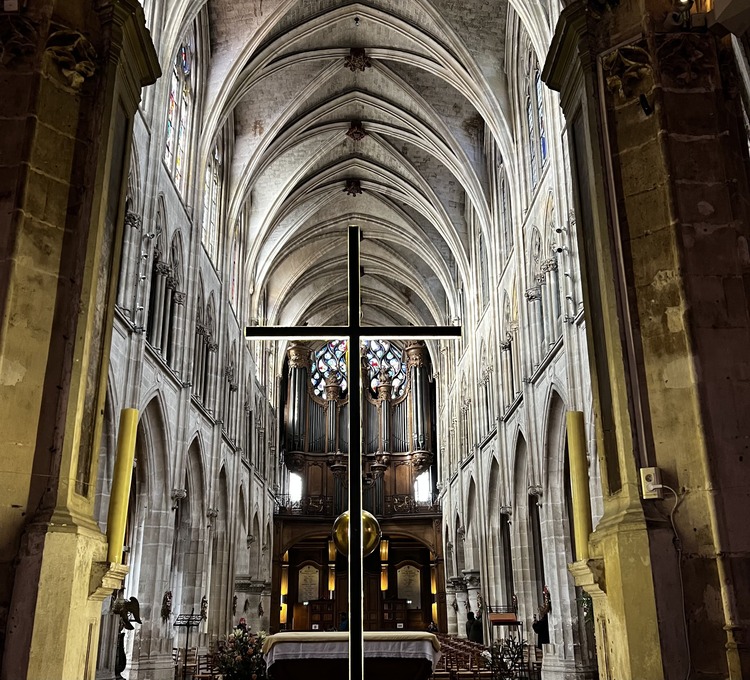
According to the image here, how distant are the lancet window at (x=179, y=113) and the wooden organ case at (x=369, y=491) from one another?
68.6ft

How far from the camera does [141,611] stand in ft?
48.2

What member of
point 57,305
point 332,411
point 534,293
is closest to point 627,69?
point 57,305

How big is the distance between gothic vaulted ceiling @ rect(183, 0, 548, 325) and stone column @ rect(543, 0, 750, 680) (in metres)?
14.3

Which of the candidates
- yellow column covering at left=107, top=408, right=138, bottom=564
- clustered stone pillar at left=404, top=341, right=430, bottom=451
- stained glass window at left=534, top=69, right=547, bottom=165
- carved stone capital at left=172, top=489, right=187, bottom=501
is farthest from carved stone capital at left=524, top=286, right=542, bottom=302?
clustered stone pillar at left=404, top=341, right=430, bottom=451

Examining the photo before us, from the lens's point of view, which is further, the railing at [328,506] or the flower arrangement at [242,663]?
the railing at [328,506]

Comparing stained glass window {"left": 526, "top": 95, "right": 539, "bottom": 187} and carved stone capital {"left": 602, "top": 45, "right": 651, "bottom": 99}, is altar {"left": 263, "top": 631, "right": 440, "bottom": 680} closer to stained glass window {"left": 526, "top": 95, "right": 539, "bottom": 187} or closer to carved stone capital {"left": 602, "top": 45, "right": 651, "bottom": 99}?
carved stone capital {"left": 602, "top": 45, "right": 651, "bottom": 99}

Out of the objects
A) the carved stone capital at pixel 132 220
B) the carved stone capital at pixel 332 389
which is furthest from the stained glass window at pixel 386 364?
the carved stone capital at pixel 132 220

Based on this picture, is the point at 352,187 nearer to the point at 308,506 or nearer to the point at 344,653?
the point at 308,506

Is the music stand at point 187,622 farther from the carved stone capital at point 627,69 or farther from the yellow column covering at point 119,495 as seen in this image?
the carved stone capital at point 627,69

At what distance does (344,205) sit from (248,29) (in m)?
12.2

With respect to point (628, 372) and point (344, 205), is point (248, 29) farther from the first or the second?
point (628, 372)

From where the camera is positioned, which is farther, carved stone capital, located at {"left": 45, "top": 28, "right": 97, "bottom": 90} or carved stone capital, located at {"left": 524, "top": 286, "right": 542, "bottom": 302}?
carved stone capital, located at {"left": 524, "top": 286, "right": 542, "bottom": 302}

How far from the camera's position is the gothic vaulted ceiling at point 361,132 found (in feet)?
63.7

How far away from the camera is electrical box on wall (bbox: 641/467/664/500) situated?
4453 mm
